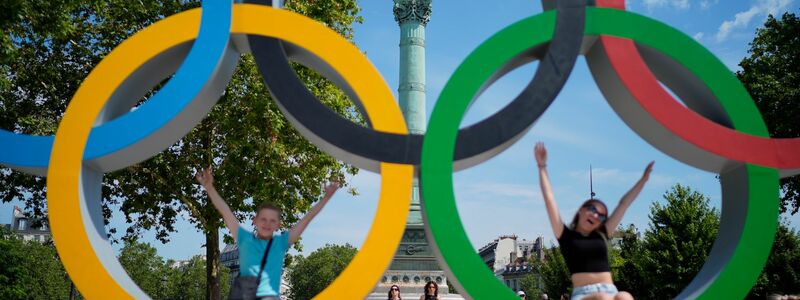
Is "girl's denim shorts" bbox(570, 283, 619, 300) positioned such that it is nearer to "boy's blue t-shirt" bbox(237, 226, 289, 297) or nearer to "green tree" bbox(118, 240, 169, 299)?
"boy's blue t-shirt" bbox(237, 226, 289, 297)

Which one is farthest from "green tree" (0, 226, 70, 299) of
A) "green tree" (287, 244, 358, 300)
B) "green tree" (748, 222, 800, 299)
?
"green tree" (748, 222, 800, 299)

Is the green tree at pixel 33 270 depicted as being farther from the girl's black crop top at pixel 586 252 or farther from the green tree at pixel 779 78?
the girl's black crop top at pixel 586 252

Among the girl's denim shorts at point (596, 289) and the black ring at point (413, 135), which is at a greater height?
the black ring at point (413, 135)

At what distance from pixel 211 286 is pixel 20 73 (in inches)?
323

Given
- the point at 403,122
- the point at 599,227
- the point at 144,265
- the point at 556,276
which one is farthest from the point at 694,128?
the point at 144,265

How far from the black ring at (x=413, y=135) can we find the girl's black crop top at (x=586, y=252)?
5.70 ft

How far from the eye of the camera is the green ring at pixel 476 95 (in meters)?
7.17

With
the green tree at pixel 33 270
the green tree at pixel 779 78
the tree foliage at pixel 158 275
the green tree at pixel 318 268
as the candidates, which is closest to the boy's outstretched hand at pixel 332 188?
the green tree at pixel 779 78

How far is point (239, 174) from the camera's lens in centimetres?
2061

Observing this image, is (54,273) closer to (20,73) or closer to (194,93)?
(20,73)

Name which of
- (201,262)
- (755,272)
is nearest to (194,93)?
(755,272)

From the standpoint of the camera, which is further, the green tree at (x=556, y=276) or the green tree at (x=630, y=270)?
the green tree at (x=556, y=276)

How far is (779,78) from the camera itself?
21.0 m

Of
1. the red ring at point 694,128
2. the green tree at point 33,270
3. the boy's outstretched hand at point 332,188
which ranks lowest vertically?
the boy's outstretched hand at point 332,188
